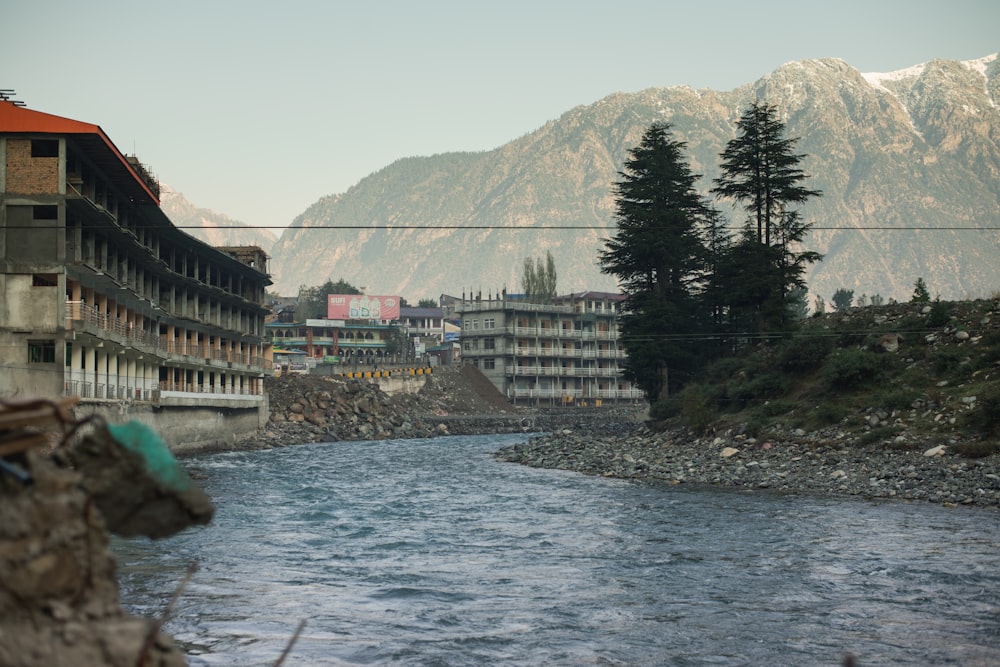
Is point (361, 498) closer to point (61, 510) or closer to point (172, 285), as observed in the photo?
point (61, 510)

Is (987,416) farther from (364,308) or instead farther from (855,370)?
(364,308)

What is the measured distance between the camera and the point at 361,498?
4138 cm

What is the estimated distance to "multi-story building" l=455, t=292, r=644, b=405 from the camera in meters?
148

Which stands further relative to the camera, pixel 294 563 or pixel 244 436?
pixel 244 436

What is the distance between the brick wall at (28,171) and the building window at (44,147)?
15.0 inches

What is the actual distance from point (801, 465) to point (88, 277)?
1444 inches

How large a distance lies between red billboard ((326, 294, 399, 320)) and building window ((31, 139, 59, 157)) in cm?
13408

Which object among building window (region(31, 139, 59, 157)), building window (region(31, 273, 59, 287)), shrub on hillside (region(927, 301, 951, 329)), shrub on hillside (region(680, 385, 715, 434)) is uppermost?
building window (region(31, 139, 59, 157))

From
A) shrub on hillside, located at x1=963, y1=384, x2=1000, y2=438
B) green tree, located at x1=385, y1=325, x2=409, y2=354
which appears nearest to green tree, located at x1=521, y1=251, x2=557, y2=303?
green tree, located at x1=385, y1=325, x2=409, y2=354

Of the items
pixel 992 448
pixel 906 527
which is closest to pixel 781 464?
pixel 992 448

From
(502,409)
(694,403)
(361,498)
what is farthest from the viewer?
(502,409)

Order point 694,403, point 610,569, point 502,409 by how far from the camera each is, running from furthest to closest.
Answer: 1. point 502,409
2. point 694,403
3. point 610,569

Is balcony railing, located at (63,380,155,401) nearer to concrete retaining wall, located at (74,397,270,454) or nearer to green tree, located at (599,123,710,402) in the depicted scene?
concrete retaining wall, located at (74,397,270,454)

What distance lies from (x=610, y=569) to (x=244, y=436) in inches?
2649
